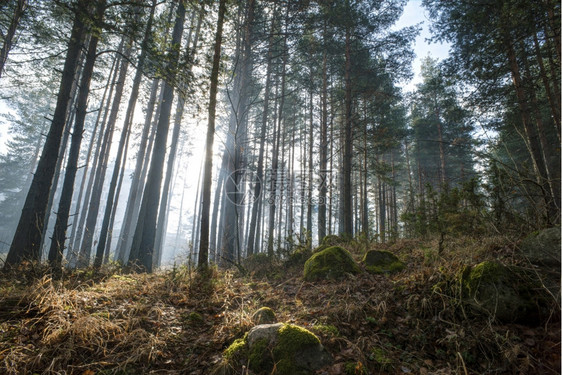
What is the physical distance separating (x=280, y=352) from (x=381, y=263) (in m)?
3.63

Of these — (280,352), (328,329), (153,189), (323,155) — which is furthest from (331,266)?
(323,155)

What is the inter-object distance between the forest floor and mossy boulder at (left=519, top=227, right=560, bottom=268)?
9.4 inches

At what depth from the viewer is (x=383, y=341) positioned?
2793mm

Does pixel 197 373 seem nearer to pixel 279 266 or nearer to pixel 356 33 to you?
pixel 279 266

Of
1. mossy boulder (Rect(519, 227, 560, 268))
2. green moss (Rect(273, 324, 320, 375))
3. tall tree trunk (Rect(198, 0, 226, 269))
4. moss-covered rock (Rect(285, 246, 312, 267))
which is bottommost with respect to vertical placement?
green moss (Rect(273, 324, 320, 375))

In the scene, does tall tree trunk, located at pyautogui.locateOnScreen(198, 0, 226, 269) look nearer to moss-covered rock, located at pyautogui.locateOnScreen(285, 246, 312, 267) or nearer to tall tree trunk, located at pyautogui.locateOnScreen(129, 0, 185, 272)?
tall tree trunk, located at pyautogui.locateOnScreen(129, 0, 185, 272)

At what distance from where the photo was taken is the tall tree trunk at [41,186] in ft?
17.9

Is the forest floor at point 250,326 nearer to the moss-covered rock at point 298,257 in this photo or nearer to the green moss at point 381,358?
the green moss at point 381,358

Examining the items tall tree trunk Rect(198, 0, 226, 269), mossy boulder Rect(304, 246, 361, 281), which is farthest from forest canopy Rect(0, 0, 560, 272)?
mossy boulder Rect(304, 246, 361, 281)

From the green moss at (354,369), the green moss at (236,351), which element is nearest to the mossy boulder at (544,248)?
the green moss at (354,369)

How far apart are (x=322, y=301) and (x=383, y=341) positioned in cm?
130

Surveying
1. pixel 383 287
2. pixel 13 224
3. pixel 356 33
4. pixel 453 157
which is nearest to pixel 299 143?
pixel 356 33

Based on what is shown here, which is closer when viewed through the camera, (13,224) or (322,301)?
(322,301)

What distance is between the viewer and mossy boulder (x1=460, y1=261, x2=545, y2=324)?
8.87ft
